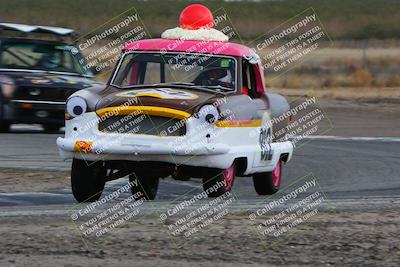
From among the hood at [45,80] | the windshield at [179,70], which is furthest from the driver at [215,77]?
the hood at [45,80]

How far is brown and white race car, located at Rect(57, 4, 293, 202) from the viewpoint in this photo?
945 centimetres

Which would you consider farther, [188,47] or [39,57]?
[39,57]

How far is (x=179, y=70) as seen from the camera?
422 inches

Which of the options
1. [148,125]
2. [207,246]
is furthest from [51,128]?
[207,246]

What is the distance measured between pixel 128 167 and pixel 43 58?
874cm

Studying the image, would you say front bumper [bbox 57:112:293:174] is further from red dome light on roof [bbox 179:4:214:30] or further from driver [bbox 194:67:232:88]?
red dome light on roof [bbox 179:4:214:30]

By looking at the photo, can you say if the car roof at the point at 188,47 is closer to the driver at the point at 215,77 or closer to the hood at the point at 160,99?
the driver at the point at 215,77

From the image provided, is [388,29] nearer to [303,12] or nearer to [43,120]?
[303,12]

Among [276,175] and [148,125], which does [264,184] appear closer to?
[276,175]

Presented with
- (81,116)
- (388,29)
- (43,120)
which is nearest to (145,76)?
(81,116)

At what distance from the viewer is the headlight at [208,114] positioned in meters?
9.51

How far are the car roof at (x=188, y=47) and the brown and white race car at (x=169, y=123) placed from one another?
10mm

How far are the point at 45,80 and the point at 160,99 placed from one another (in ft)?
26.7

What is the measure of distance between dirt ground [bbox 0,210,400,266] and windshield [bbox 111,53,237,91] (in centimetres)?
256
